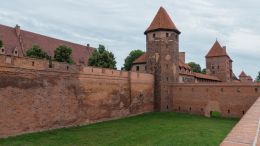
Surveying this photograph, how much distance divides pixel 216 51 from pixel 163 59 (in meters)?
18.8

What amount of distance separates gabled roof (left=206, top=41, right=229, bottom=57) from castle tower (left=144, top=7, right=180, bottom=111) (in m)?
16.8

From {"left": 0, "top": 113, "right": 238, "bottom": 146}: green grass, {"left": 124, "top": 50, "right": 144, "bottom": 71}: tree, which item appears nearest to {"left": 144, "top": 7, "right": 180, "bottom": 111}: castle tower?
{"left": 0, "top": 113, "right": 238, "bottom": 146}: green grass

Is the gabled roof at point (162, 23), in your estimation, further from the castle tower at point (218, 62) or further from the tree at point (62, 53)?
the castle tower at point (218, 62)

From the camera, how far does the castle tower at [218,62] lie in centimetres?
3753

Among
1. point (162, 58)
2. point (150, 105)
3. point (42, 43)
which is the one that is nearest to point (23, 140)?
point (150, 105)

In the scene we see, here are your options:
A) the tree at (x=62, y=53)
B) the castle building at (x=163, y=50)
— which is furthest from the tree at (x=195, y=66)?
the tree at (x=62, y=53)

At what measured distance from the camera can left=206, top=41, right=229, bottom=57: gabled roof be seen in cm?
3778

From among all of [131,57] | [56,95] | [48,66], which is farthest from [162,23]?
[131,57]

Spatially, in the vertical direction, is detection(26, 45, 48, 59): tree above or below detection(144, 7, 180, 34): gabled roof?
below

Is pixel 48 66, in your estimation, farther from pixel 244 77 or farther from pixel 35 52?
pixel 244 77

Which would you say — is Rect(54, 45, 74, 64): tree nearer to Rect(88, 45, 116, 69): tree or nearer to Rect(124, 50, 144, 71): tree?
Rect(88, 45, 116, 69): tree

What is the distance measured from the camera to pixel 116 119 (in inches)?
703

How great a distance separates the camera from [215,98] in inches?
829

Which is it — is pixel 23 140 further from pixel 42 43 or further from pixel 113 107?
pixel 42 43
